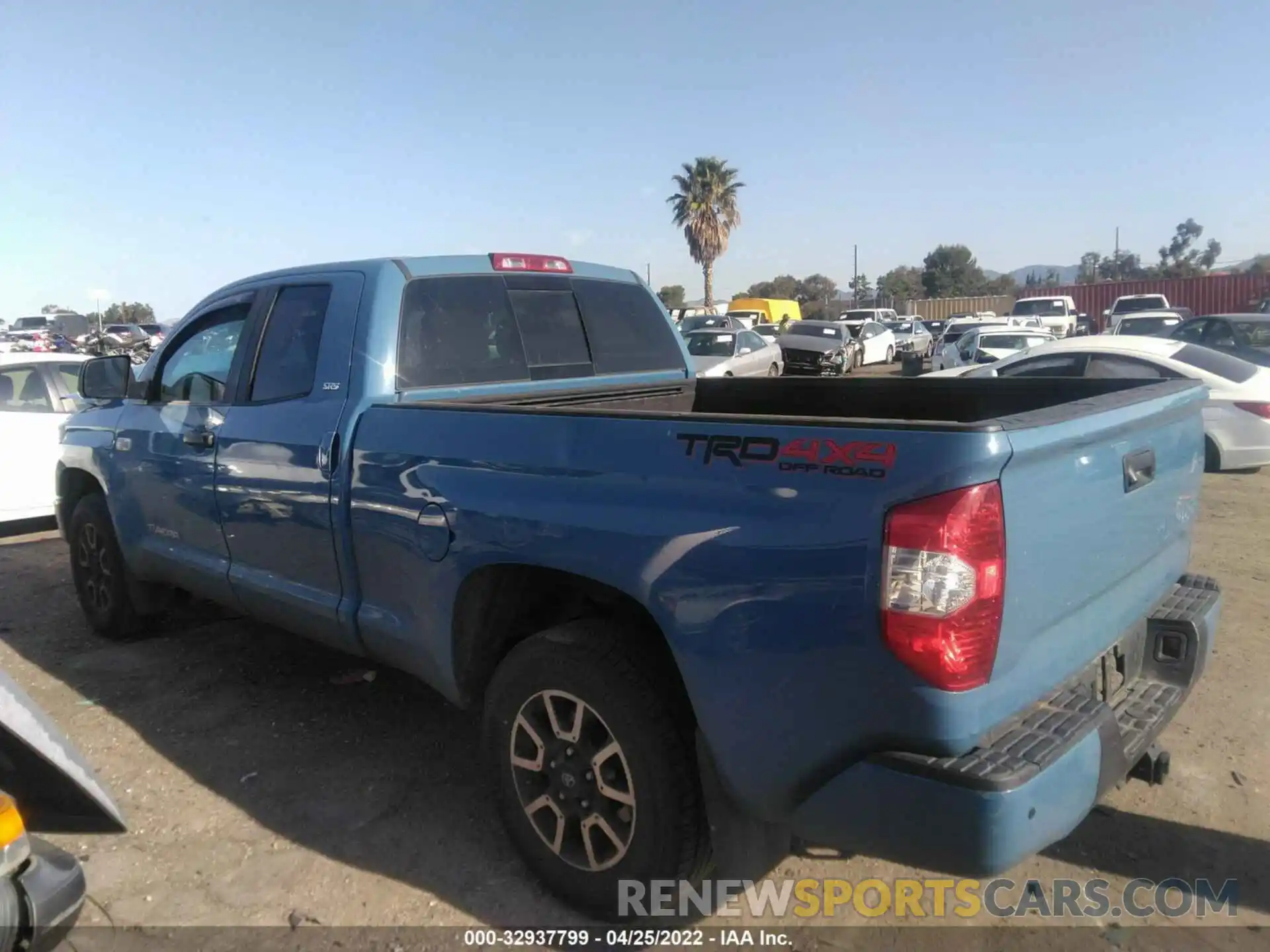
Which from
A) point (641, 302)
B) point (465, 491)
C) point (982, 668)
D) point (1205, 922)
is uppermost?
point (641, 302)

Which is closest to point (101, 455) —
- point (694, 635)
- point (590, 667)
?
point (590, 667)

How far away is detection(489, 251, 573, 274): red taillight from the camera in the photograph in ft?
13.7

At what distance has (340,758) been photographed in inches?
159

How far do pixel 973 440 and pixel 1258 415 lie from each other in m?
8.34

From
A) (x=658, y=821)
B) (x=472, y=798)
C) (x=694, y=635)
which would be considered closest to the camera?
(x=694, y=635)

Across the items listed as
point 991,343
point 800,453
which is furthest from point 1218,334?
point 800,453

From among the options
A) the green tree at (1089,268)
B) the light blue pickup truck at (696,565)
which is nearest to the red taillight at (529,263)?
the light blue pickup truck at (696,565)

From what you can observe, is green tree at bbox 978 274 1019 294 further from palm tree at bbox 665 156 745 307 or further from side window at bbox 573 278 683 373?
side window at bbox 573 278 683 373

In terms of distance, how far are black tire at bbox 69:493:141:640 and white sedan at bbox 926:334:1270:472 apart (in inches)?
267

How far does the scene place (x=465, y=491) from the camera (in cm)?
300

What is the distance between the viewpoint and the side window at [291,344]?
386cm

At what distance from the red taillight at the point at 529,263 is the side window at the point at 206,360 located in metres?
1.20

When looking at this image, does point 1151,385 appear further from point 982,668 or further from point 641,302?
point 641,302

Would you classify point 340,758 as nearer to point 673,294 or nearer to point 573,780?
point 573,780
